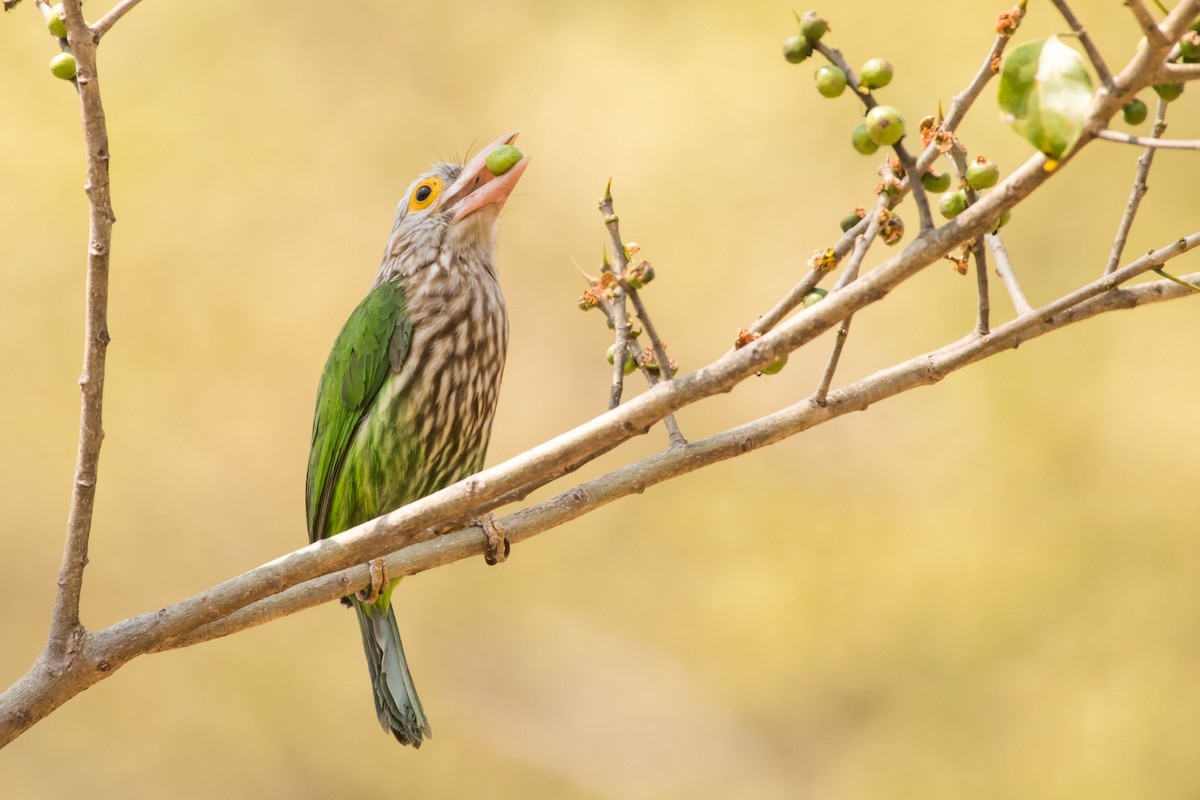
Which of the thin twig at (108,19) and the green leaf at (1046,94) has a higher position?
the thin twig at (108,19)

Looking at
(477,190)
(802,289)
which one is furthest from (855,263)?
(477,190)

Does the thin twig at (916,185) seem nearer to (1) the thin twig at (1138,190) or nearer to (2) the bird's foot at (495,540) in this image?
(1) the thin twig at (1138,190)

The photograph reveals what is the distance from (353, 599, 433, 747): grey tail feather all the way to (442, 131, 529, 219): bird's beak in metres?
1.09

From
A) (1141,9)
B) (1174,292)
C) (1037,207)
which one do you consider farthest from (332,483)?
(1037,207)

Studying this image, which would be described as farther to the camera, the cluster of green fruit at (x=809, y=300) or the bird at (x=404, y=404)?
the bird at (x=404, y=404)

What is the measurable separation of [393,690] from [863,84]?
2.06 m

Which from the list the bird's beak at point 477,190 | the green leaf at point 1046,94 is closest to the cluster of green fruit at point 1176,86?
the green leaf at point 1046,94

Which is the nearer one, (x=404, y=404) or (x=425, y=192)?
(x=404, y=404)

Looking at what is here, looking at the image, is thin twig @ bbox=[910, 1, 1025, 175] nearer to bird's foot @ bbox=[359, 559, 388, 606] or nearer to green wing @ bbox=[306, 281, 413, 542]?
bird's foot @ bbox=[359, 559, 388, 606]

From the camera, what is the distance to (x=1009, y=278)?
6.15 feet

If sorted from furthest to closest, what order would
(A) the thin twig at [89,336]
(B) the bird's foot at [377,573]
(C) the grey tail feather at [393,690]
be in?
(C) the grey tail feather at [393,690], (B) the bird's foot at [377,573], (A) the thin twig at [89,336]

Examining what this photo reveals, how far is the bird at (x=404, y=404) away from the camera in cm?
290

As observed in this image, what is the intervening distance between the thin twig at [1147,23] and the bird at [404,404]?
175cm

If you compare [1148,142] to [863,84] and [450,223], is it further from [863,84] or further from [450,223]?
[450,223]
